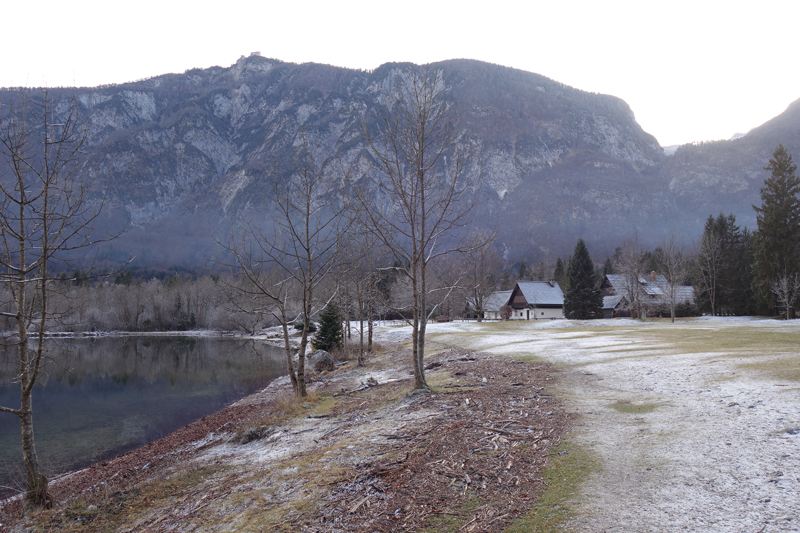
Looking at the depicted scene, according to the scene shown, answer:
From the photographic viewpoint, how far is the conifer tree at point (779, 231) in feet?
134

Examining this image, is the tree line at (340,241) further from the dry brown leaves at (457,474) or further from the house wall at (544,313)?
the house wall at (544,313)

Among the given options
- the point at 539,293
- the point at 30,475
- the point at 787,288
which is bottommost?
the point at 30,475

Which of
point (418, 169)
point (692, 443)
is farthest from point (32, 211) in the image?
point (692, 443)

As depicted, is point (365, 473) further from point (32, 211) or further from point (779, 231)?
point (779, 231)

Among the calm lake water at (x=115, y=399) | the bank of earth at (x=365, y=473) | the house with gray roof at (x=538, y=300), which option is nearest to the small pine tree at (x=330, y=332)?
the calm lake water at (x=115, y=399)

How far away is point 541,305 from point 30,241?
72.1 meters

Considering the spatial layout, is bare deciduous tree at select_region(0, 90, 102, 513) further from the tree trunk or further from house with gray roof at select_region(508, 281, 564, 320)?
house with gray roof at select_region(508, 281, 564, 320)

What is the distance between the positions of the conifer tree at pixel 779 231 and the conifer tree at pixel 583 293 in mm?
18366

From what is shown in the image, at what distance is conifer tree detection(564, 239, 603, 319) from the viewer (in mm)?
58756

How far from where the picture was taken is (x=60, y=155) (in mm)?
8906

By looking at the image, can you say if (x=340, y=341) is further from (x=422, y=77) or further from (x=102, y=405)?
(x=422, y=77)

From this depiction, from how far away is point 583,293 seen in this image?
58844 millimetres

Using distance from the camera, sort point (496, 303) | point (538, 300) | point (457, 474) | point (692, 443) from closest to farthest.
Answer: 1. point (457, 474)
2. point (692, 443)
3. point (538, 300)
4. point (496, 303)

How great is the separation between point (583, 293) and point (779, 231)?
71.9 feet
